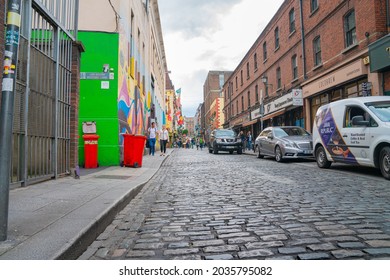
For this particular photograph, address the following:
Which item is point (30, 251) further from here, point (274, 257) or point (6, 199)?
point (274, 257)

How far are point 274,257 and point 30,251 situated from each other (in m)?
2.02

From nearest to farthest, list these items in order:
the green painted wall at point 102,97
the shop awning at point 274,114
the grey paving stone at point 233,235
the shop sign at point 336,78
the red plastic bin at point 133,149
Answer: the grey paving stone at point 233,235 → the red plastic bin at point 133,149 → the green painted wall at point 102,97 → the shop sign at point 336,78 → the shop awning at point 274,114

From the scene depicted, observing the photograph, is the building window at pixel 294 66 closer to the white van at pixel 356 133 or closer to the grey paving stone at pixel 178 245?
the white van at pixel 356 133

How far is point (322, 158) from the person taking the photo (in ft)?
31.6

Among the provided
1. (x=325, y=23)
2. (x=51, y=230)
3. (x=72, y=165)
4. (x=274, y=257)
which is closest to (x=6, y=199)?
(x=51, y=230)

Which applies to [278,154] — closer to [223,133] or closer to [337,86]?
[337,86]

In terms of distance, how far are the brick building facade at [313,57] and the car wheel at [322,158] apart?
4.30m

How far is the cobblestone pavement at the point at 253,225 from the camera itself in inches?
107

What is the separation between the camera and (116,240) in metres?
3.19

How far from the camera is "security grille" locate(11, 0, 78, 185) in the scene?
206 inches

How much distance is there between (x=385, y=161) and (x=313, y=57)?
39.4ft

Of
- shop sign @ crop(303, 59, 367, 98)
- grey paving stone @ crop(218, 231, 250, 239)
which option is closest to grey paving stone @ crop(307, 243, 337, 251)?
grey paving stone @ crop(218, 231, 250, 239)

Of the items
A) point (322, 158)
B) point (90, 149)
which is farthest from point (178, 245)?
point (322, 158)

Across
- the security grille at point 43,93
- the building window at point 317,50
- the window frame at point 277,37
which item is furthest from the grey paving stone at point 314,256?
the window frame at point 277,37
